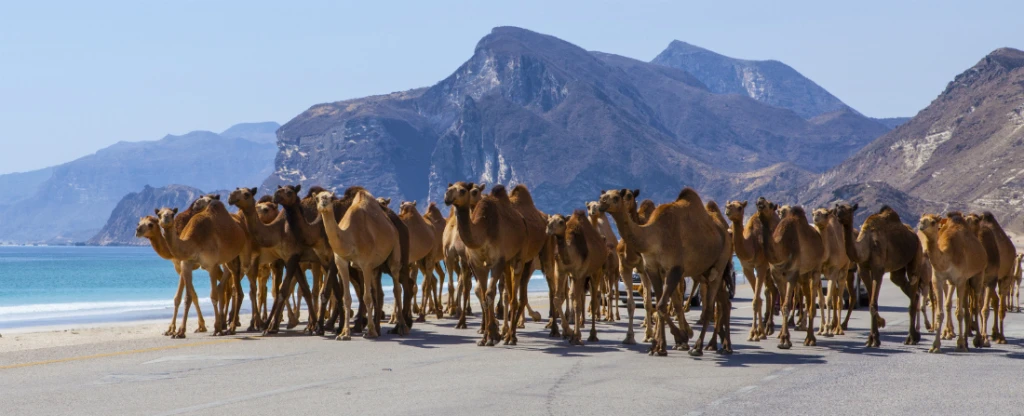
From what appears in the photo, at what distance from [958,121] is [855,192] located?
3321 centimetres

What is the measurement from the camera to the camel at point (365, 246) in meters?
19.1

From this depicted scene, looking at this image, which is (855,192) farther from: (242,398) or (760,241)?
(242,398)

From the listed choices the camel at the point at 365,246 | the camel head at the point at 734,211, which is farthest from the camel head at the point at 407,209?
the camel head at the point at 734,211

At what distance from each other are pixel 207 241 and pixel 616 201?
7879 mm

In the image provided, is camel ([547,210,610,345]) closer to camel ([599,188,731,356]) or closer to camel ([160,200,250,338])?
camel ([599,188,731,356])

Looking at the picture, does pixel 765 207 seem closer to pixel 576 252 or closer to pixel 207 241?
pixel 576 252

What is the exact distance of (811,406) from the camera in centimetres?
1135

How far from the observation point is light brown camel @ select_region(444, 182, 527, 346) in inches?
719

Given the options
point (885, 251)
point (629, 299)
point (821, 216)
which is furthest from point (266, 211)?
point (885, 251)

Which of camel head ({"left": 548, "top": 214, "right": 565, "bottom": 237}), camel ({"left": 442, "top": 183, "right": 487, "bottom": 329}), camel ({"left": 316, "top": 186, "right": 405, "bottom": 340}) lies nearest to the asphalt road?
camel ({"left": 316, "top": 186, "right": 405, "bottom": 340})

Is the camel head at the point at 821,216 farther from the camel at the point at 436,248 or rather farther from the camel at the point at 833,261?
the camel at the point at 436,248

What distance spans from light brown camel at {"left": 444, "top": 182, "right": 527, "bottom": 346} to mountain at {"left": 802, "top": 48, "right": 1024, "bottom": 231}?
4456 inches

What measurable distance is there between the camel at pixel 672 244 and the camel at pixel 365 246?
489cm

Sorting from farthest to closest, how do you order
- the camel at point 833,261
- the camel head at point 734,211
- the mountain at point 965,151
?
the mountain at point 965,151 < the camel at point 833,261 < the camel head at point 734,211
